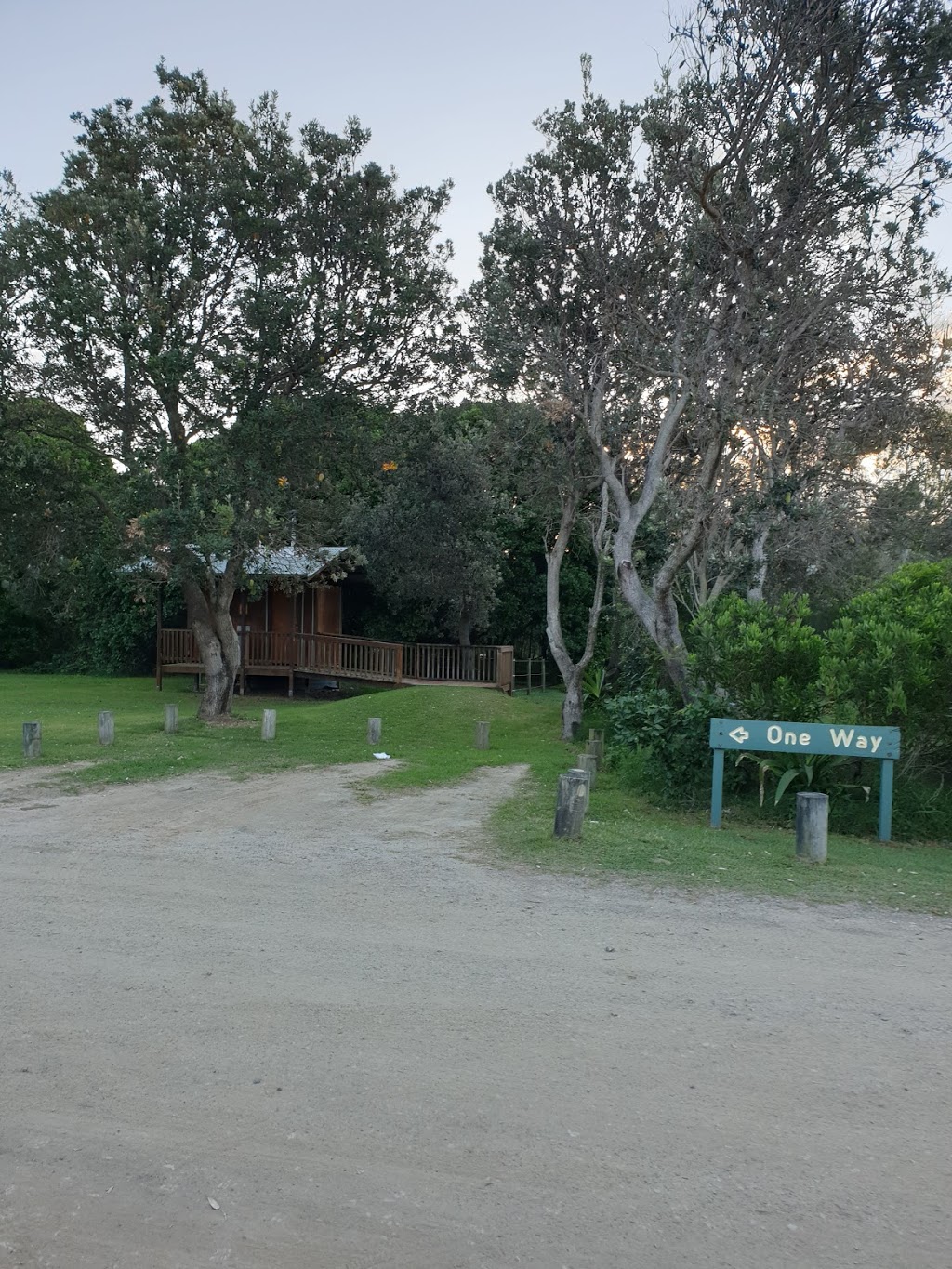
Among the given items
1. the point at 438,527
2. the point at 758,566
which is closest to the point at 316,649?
the point at 438,527

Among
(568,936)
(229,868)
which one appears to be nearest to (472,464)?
(229,868)

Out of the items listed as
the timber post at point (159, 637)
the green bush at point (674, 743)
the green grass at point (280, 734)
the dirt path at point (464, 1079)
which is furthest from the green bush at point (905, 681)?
the timber post at point (159, 637)

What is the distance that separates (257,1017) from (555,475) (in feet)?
51.6

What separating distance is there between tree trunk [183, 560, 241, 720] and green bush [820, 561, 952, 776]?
44.1 ft

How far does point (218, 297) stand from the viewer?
18.9 meters

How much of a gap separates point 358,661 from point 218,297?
37.0ft

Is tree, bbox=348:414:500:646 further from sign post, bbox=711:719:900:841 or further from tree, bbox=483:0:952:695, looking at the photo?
sign post, bbox=711:719:900:841

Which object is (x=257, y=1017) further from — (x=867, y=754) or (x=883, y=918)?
(x=867, y=754)

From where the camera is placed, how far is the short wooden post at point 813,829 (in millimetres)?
9008

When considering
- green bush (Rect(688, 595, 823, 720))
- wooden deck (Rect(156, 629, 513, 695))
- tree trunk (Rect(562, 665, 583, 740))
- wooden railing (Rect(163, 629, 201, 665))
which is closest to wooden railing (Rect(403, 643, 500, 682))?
wooden deck (Rect(156, 629, 513, 695))

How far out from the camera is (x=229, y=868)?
8.30m

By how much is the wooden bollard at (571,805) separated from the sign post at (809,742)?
2.02 m

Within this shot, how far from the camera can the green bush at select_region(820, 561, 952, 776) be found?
11.0 meters

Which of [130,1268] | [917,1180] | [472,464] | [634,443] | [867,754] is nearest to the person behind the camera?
[130,1268]
